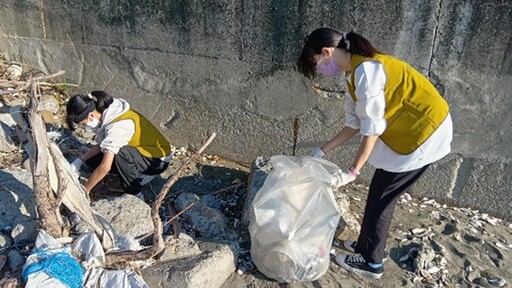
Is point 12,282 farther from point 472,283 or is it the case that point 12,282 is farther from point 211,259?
point 472,283

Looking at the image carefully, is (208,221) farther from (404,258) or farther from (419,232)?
(419,232)

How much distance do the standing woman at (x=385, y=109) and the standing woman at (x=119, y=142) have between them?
4.87ft

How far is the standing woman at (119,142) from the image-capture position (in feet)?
10.9

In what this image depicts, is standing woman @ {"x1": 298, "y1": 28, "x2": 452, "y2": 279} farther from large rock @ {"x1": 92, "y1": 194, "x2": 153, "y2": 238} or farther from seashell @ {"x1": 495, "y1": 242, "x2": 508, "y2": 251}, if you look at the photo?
large rock @ {"x1": 92, "y1": 194, "x2": 153, "y2": 238}

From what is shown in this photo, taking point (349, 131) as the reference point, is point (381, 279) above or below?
below

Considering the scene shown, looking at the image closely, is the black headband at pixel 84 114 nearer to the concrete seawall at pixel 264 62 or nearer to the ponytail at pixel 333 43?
the concrete seawall at pixel 264 62

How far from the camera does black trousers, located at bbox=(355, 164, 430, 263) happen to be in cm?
272

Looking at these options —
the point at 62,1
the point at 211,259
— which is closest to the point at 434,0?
the point at 211,259

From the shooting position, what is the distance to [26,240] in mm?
2883

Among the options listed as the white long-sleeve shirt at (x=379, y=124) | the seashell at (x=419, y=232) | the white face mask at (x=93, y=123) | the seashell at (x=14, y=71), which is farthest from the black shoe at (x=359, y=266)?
the seashell at (x=14, y=71)

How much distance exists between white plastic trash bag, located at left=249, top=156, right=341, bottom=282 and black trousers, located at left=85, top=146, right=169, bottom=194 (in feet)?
3.85

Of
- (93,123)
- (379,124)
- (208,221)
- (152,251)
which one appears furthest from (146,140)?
(379,124)

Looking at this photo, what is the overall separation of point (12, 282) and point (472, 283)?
264 centimetres

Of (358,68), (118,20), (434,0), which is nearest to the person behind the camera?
(358,68)
